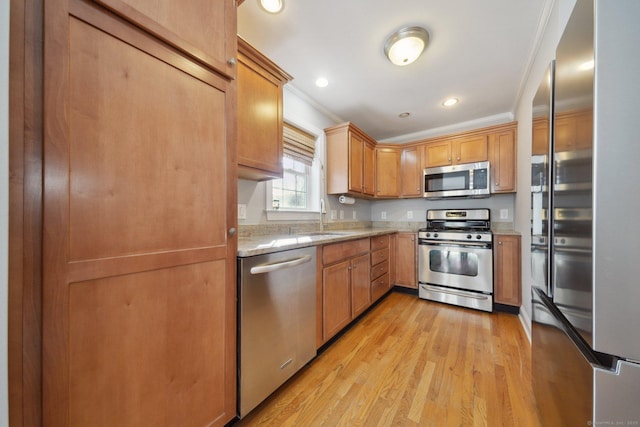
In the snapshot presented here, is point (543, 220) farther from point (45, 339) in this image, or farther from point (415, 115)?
point (415, 115)

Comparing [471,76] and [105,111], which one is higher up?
[471,76]

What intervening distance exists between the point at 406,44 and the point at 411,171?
1963 mm

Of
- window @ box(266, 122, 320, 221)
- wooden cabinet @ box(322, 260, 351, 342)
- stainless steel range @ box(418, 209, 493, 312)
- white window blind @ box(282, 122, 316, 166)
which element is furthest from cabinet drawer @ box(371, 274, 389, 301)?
white window blind @ box(282, 122, 316, 166)

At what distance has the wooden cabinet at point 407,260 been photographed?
10.4ft

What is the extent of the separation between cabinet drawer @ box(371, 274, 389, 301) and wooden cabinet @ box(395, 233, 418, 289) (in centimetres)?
32

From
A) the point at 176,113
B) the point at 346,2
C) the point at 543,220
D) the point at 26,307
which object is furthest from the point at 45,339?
the point at 346,2

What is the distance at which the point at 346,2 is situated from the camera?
149 cm

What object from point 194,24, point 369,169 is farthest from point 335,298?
point 369,169

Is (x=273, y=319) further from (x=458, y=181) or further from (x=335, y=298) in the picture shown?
(x=458, y=181)

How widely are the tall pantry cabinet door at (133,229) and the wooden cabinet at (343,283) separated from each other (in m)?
0.85

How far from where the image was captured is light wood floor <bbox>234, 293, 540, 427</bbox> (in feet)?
4.12

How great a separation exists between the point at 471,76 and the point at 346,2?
5.10ft

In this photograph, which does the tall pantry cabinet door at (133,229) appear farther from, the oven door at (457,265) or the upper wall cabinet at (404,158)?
the oven door at (457,265)

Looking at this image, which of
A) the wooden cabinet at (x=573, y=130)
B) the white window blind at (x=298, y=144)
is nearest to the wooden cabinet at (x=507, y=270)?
the wooden cabinet at (x=573, y=130)
